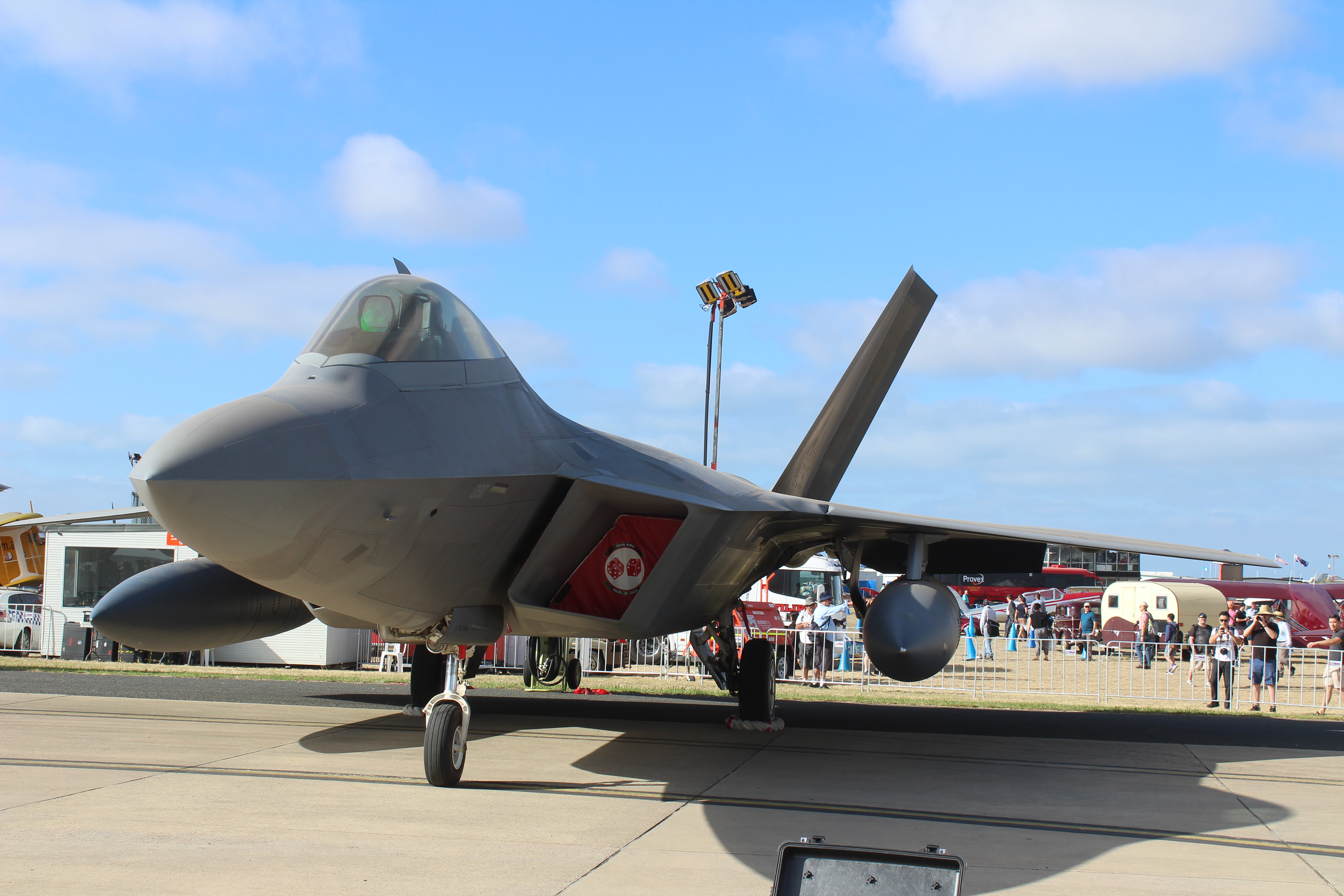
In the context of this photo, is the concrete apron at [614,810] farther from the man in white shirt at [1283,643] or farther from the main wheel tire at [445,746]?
the man in white shirt at [1283,643]

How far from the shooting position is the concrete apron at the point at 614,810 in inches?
184

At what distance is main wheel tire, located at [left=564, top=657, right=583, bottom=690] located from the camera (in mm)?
13461

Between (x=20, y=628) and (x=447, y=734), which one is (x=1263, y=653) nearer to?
(x=447, y=734)

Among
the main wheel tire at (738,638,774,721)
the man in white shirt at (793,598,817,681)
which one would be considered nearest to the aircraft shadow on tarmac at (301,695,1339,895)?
the main wheel tire at (738,638,774,721)

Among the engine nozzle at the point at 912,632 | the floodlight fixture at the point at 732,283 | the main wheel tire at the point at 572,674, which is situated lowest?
the main wheel tire at the point at 572,674

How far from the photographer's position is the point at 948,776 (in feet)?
25.5

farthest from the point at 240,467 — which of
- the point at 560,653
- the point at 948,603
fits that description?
the point at 560,653

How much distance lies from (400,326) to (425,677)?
5248mm

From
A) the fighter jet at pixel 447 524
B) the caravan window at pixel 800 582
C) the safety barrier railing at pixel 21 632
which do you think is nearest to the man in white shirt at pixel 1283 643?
the fighter jet at pixel 447 524

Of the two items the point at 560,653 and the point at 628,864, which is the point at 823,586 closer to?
the point at 560,653

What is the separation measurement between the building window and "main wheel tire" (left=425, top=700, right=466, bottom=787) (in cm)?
1542

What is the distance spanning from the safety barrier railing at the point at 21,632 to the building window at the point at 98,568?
0.64 m

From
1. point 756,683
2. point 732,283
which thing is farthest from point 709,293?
point 756,683

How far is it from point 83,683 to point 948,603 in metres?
11.1
